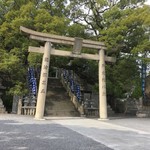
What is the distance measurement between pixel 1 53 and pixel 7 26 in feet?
5.91

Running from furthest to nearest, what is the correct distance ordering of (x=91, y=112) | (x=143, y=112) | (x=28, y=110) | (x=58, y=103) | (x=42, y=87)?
1. (x=143, y=112)
2. (x=58, y=103)
3. (x=91, y=112)
4. (x=28, y=110)
5. (x=42, y=87)

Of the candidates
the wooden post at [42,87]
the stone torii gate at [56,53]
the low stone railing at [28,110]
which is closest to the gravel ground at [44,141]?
the wooden post at [42,87]

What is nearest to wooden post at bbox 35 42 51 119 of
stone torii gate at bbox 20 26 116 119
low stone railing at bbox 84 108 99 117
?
stone torii gate at bbox 20 26 116 119

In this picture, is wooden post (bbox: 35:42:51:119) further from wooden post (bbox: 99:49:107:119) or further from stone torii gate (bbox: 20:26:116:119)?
wooden post (bbox: 99:49:107:119)

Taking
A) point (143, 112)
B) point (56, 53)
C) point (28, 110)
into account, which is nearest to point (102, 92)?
point (56, 53)

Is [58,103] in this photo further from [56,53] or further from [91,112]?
[56,53]

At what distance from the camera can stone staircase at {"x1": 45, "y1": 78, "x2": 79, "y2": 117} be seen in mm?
17891

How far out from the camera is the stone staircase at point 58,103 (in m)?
17.9

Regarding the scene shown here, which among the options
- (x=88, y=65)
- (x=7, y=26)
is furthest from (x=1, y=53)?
(x=88, y=65)

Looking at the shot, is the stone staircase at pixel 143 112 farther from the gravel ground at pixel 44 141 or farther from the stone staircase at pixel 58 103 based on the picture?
the gravel ground at pixel 44 141

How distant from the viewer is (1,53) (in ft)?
59.6

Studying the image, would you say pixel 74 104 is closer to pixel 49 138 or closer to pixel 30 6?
pixel 30 6

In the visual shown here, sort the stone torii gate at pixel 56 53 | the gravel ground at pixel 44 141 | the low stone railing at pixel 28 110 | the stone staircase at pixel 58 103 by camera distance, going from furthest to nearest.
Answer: the stone staircase at pixel 58 103 < the low stone railing at pixel 28 110 < the stone torii gate at pixel 56 53 < the gravel ground at pixel 44 141

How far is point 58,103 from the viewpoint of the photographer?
62.5 feet
